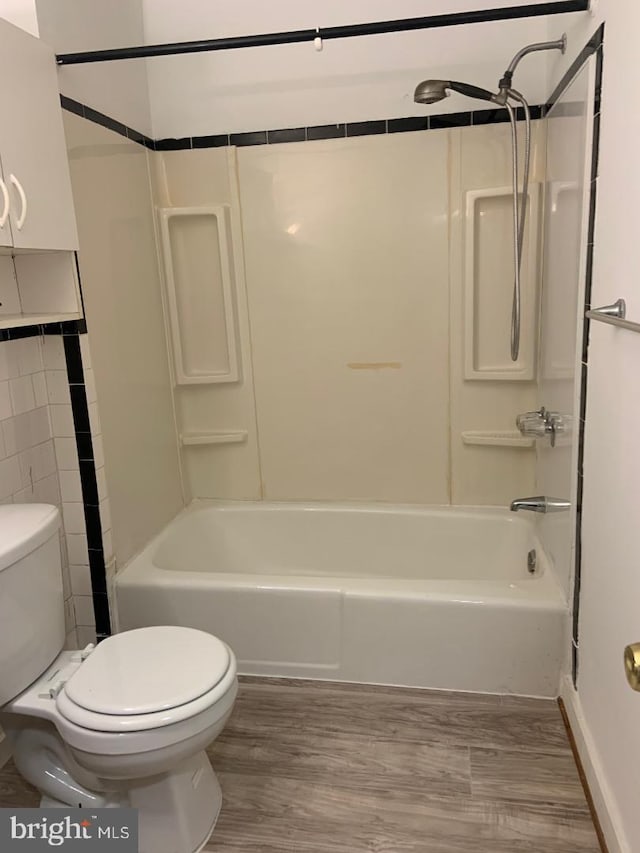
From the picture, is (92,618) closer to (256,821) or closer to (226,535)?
(226,535)

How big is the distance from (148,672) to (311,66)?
213cm

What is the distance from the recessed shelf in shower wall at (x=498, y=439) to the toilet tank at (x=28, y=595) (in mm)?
1591

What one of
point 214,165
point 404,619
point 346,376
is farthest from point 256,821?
point 214,165

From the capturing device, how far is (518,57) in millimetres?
2016

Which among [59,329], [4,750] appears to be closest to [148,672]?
[4,750]

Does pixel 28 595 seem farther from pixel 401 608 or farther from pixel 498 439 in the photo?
pixel 498 439

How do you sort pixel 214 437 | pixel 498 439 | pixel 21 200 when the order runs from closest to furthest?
pixel 21 200, pixel 498 439, pixel 214 437

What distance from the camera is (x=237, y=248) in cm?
266

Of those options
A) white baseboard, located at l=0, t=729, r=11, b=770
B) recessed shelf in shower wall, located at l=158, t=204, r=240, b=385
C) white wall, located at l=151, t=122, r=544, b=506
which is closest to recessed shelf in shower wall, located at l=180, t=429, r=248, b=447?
white wall, located at l=151, t=122, r=544, b=506

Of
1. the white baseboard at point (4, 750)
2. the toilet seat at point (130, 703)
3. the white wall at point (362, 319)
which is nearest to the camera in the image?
the toilet seat at point (130, 703)

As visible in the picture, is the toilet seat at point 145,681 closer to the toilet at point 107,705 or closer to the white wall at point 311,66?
the toilet at point 107,705

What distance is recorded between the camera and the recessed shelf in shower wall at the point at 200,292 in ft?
8.69

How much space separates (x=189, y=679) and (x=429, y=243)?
1.75m

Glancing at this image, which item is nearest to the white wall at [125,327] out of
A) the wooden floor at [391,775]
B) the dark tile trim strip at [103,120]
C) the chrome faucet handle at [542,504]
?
the dark tile trim strip at [103,120]
